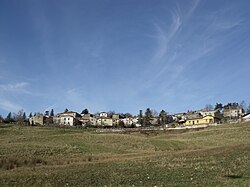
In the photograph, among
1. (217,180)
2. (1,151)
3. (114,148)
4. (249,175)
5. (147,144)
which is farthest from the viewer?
(147,144)

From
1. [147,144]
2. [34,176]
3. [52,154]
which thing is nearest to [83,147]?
[52,154]

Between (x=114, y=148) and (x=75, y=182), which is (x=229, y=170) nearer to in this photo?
(x=75, y=182)

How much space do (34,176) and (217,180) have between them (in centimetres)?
1371

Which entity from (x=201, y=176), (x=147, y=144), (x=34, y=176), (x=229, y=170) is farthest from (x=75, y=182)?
(x=147, y=144)

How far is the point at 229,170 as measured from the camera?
2344 cm

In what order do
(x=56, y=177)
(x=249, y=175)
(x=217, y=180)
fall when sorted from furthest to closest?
(x=56, y=177) → (x=249, y=175) → (x=217, y=180)

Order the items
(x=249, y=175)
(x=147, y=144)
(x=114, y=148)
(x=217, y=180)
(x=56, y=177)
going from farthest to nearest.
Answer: (x=147, y=144) → (x=114, y=148) → (x=56, y=177) → (x=249, y=175) → (x=217, y=180)

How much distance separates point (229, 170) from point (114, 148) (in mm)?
39865

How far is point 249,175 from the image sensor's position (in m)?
20.8

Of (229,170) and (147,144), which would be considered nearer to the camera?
(229,170)

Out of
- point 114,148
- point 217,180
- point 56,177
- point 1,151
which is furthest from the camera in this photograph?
point 114,148

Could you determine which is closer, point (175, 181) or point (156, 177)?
point (175, 181)

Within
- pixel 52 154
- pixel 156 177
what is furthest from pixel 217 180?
pixel 52 154

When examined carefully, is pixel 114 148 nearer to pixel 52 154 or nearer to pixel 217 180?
pixel 52 154
